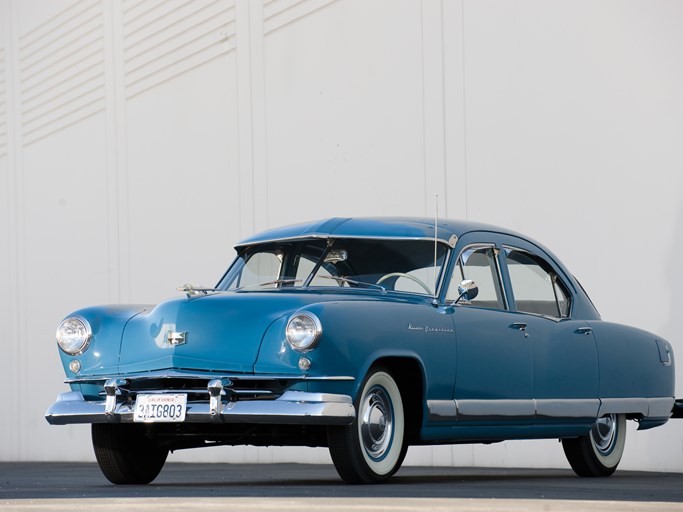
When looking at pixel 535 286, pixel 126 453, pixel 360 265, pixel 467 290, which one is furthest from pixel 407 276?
pixel 126 453

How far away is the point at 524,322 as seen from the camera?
26.9 ft

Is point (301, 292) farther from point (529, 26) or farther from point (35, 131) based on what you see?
point (35, 131)

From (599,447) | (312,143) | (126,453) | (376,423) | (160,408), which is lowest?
(599,447)

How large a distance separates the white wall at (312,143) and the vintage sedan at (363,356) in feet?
8.05

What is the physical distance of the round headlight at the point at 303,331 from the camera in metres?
6.71

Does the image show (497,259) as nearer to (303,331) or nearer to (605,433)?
(605,433)

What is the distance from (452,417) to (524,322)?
1080mm

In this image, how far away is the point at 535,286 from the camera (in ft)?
28.9

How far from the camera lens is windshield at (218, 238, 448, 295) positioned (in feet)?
25.6

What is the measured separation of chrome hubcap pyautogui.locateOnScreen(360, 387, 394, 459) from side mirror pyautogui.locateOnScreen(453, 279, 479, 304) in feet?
2.69

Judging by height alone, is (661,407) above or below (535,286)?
A: below

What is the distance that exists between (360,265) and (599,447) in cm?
237

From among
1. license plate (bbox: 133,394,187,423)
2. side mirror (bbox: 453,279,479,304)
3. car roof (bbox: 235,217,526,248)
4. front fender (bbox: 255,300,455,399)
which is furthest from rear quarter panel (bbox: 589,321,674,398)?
A: license plate (bbox: 133,394,187,423)

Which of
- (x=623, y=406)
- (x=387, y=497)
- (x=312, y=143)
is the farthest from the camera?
(x=312, y=143)
